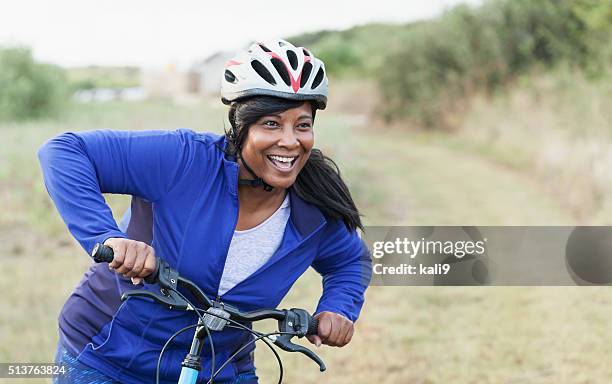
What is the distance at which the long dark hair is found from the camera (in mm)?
3355

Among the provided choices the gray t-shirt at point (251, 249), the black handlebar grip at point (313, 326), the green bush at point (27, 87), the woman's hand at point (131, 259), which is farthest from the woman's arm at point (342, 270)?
the green bush at point (27, 87)

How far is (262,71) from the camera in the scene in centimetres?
339

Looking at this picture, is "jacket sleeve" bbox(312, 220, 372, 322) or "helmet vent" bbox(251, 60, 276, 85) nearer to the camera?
"helmet vent" bbox(251, 60, 276, 85)

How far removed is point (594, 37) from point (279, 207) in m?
19.6

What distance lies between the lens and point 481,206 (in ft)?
44.9

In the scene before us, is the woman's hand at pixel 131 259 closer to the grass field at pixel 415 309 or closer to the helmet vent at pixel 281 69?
the helmet vent at pixel 281 69

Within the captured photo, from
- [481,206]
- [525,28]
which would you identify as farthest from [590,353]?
[525,28]

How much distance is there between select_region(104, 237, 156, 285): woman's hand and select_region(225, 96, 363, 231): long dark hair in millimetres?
687

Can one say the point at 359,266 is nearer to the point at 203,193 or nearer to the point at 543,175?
the point at 203,193

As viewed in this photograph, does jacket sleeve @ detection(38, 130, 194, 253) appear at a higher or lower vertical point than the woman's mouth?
lower

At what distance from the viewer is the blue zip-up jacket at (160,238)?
10.6ft

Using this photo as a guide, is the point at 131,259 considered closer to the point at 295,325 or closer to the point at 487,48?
the point at 295,325

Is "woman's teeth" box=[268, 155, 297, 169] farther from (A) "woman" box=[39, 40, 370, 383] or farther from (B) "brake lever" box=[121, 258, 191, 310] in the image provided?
(B) "brake lever" box=[121, 258, 191, 310]

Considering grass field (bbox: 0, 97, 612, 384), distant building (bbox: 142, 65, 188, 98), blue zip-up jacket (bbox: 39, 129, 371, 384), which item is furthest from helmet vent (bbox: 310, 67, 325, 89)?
distant building (bbox: 142, 65, 188, 98)
